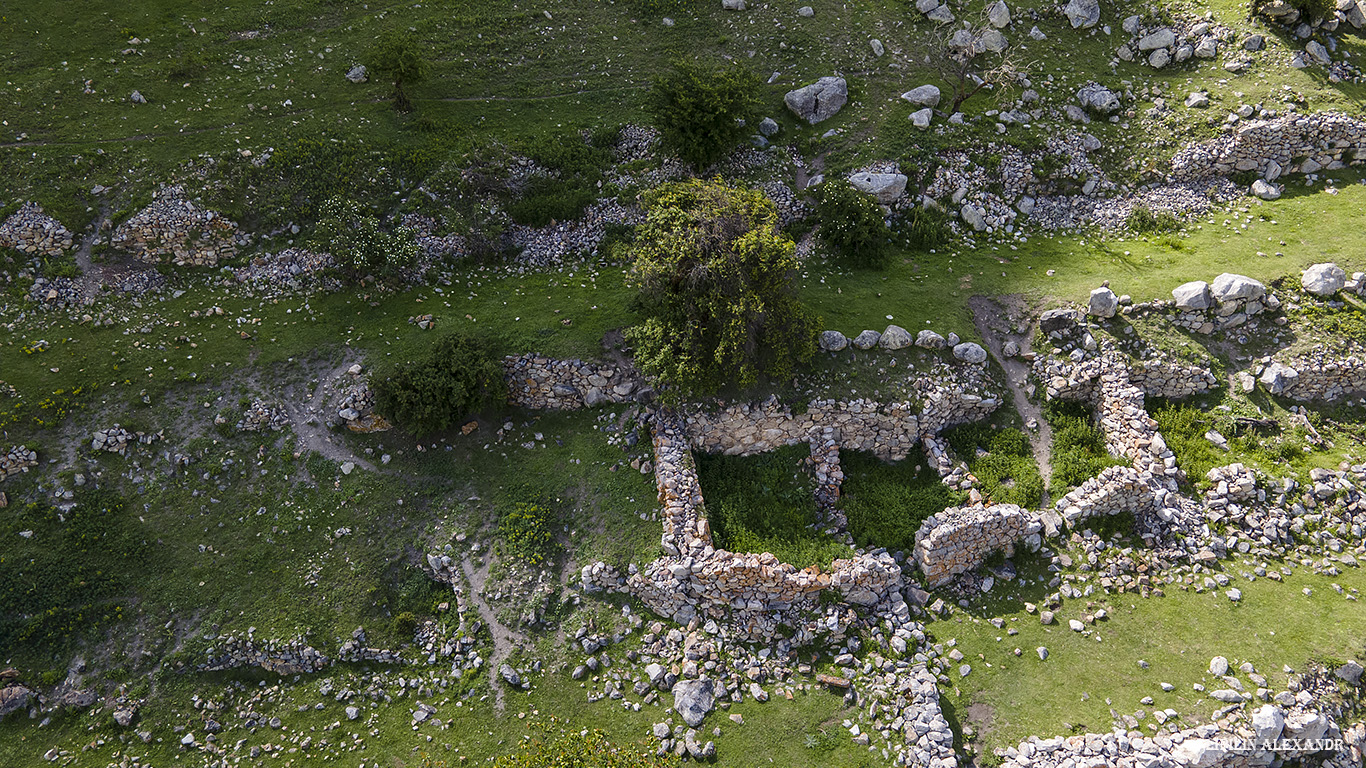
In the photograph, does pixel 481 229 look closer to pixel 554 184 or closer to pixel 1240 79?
pixel 554 184

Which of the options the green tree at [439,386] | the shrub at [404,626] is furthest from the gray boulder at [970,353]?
the shrub at [404,626]

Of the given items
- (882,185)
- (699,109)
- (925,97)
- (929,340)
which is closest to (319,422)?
(699,109)

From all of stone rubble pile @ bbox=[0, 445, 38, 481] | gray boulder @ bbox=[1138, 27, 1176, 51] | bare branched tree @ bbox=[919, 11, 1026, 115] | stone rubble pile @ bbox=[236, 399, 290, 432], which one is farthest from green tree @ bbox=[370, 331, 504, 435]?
gray boulder @ bbox=[1138, 27, 1176, 51]

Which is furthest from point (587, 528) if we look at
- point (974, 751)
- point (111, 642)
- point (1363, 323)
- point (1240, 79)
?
point (1240, 79)

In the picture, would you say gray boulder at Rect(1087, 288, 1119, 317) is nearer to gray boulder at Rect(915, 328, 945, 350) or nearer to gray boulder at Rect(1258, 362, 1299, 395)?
gray boulder at Rect(1258, 362, 1299, 395)

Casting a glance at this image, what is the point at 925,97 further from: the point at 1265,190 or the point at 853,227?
the point at 1265,190

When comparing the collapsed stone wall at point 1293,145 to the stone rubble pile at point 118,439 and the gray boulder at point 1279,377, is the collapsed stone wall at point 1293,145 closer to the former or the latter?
the gray boulder at point 1279,377
